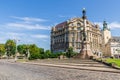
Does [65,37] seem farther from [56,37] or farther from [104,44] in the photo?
[104,44]

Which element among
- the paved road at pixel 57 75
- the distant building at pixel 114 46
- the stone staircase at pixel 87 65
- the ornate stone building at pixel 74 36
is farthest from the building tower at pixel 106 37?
the paved road at pixel 57 75

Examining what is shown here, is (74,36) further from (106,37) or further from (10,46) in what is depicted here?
(106,37)

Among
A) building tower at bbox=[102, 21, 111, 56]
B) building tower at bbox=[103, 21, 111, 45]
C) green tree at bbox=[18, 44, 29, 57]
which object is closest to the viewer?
green tree at bbox=[18, 44, 29, 57]

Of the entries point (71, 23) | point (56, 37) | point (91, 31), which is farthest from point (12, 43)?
point (91, 31)

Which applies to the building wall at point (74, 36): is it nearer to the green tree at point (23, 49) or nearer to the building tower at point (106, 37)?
the green tree at point (23, 49)

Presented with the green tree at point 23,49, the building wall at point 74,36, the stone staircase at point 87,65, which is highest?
the building wall at point 74,36

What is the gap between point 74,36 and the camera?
132 metres

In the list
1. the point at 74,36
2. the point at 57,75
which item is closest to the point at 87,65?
the point at 57,75

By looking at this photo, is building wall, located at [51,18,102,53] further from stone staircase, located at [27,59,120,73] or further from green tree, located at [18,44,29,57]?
stone staircase, located at [27,59,120,73]

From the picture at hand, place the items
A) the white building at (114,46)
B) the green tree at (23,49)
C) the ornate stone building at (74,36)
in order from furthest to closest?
the white building at (114,46) → the ornate stone building at (74,36) → the green tree at (23,49)

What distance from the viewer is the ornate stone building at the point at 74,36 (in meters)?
131

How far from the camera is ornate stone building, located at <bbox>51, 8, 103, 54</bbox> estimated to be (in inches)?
5143

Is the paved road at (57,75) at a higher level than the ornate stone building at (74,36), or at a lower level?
lower

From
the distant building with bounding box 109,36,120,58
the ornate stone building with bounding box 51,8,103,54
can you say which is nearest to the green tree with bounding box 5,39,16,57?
the ornate stone building with bounding box 51,8,103,54
